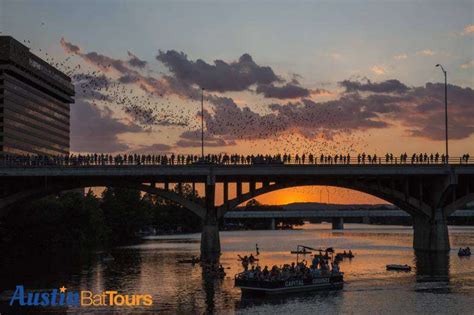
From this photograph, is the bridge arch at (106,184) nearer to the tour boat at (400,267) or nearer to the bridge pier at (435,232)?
the tour boat at (400,267)

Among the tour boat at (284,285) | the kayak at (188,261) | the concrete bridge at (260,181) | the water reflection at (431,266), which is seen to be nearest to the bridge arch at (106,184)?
the concrete bridge at (260,181)

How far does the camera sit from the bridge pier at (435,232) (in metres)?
96.2

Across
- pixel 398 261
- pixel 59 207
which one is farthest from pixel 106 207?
pixel 398 261

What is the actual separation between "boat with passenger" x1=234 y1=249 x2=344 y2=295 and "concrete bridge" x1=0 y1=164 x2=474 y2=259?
98.9 ft

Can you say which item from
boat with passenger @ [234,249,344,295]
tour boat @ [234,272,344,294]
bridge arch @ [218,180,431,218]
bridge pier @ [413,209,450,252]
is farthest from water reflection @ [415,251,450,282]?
tour boat @ [234,272,344,294]

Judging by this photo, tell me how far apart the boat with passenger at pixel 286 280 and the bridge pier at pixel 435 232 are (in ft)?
120

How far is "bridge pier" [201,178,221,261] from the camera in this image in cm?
9381

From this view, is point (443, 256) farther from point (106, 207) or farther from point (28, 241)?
point (106, 207)

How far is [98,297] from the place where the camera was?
2307 inches

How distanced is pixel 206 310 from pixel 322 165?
43.9 m

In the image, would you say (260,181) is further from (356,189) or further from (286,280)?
(286,280)

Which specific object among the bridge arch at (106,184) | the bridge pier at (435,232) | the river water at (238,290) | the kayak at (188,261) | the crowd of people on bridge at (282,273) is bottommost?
the river water at (238,290)

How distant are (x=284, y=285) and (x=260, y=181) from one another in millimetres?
38202

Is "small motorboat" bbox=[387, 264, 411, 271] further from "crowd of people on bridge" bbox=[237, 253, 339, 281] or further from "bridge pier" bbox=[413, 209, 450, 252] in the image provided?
"bridge pier" bbox=[413, 209, 450, 252]
